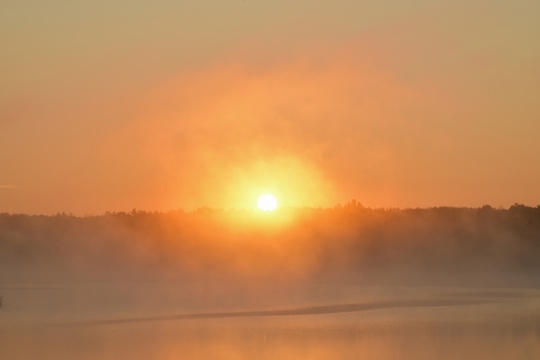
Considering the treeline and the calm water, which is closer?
the calm water

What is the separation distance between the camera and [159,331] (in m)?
22.0

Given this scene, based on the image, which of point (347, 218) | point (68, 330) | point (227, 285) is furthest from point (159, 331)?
point (347, 218)

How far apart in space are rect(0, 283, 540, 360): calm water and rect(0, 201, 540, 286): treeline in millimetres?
9904

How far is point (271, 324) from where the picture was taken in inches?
912

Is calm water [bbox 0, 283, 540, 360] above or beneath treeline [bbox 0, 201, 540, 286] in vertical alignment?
beneath

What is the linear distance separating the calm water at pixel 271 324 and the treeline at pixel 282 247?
990 centimetres

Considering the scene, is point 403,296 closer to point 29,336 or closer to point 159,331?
point 159,331

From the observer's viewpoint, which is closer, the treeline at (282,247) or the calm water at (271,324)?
the calm water at (271,324)

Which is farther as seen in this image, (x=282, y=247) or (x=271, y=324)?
(x=282, y=247)

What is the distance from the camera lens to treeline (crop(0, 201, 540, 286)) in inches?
1768

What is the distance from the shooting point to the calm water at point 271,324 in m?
18.9

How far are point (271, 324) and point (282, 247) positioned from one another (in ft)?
94.8

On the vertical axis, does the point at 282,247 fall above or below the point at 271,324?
above

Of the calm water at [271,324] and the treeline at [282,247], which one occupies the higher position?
the treeline at [282,247]
